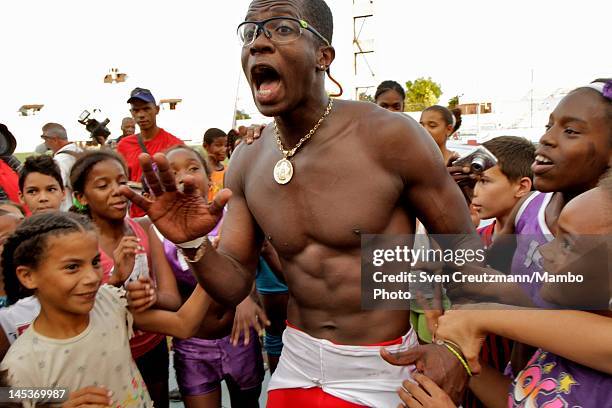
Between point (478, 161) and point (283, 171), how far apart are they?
1.45m

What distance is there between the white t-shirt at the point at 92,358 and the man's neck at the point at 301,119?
0.98m

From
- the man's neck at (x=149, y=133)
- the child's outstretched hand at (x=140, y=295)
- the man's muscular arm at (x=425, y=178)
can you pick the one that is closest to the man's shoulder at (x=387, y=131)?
the man's muscular arm at (x=425, y=178)

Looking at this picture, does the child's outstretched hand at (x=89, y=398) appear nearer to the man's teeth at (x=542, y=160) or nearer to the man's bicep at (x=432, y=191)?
the man's bicep at (x=432, y=191)

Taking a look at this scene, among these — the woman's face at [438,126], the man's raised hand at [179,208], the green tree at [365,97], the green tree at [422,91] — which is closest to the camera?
the man's raised hand at [179,208]

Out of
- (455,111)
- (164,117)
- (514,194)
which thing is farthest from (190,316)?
(164,117)

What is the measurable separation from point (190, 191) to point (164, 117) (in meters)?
23.1

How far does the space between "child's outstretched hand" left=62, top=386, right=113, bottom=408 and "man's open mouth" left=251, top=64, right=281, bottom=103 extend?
1155 millimetres

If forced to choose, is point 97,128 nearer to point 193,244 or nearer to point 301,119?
point 301,119

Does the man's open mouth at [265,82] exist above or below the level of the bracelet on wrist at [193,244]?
above

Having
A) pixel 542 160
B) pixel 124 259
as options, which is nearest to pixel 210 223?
pixel 124 259

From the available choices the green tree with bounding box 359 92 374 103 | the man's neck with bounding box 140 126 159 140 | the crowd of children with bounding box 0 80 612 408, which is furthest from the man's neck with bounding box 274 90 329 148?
the green tree with bounding box 359 92 374 103

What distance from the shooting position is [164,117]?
2353 cm

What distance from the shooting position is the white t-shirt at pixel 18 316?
2053 millimetres

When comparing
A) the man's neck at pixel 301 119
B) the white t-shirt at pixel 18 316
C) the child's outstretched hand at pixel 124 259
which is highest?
the man's neck at pixel 301 119
